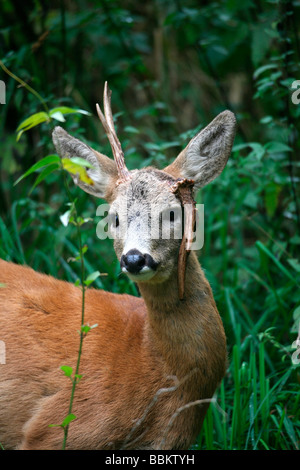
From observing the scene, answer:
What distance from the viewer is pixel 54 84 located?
245 inches

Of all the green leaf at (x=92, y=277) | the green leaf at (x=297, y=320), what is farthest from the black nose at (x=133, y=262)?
the green leaf at (x=297, y=320)

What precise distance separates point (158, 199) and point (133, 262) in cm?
46

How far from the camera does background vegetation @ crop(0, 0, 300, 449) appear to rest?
3.75 m

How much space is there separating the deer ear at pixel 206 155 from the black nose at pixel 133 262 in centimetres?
69

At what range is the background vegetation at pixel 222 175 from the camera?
375cm

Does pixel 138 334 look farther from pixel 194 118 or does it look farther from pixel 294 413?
pixel 194 118

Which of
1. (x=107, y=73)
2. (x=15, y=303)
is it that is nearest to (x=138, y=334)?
(x=15, y=303)

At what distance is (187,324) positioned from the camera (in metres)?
3.09

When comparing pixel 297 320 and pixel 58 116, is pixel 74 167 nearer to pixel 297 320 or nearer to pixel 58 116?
pixel 58 116

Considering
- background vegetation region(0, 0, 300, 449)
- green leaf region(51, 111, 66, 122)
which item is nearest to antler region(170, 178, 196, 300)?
background vegetation region(0, 0, 300, 449)
